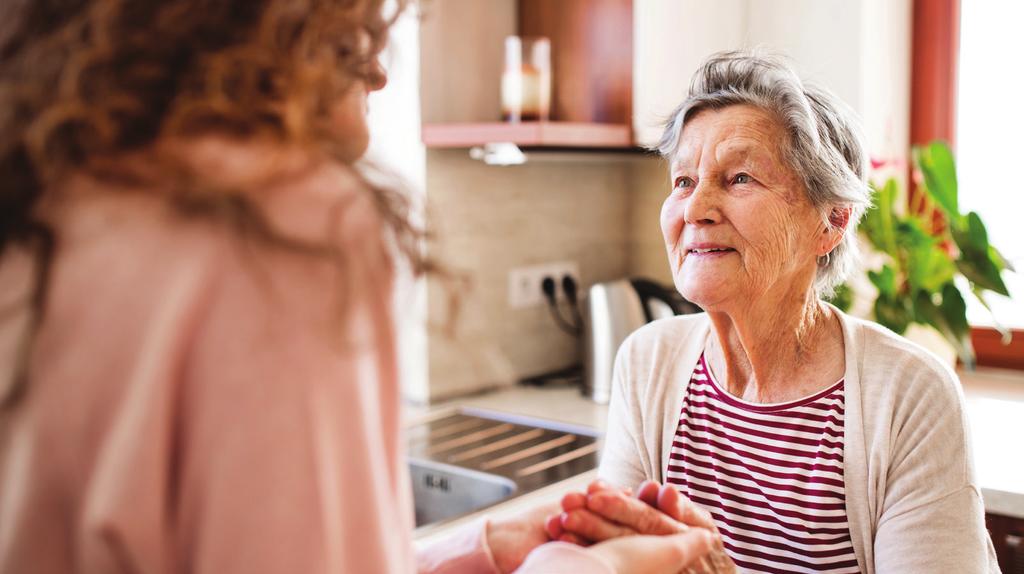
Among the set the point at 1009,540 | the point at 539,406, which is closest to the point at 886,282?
the point at 1009,540

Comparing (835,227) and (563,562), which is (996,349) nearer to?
(835,227)

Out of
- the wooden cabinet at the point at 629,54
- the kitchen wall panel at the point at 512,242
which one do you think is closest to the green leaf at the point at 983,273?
the wooden cabinet at the point at 629,54

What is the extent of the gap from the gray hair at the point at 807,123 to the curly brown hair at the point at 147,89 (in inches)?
35.4

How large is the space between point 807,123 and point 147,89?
1002 mm

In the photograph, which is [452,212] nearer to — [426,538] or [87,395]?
[426,538]

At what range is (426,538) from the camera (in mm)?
1521

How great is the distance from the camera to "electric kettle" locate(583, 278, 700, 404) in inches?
97.0

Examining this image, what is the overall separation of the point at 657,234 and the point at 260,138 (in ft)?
8.10

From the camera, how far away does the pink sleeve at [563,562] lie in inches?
29.0

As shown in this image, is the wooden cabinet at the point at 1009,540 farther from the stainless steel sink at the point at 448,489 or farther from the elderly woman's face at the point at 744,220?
the stainless steel sink at the point at 448,489

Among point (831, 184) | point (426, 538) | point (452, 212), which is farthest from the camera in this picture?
point (452, 212)

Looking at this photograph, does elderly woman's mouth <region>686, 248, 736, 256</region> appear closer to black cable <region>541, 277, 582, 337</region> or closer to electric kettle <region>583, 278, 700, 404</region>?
electric kettle <region>583, 278, 700, 404</region>

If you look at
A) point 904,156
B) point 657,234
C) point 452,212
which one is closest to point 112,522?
point 452,212

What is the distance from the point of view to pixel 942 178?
228 centimetres
